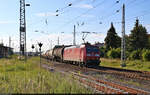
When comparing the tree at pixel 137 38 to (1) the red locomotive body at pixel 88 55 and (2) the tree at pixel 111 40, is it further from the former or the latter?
(1) the red locomotive body at pixel 88 55

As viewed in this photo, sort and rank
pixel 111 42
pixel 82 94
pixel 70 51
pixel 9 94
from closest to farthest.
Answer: pixel 82 94 → pixel 9 94 → pixel 70 51 → pixel 111 42

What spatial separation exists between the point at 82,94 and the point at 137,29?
53576 mm

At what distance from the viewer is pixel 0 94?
28.3 ft

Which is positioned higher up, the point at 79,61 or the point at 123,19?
the point at 123,19

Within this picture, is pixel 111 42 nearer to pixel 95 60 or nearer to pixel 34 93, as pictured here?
pixel 95 60

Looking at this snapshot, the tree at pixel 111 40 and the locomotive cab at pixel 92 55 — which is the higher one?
the tree at pixel 111 40

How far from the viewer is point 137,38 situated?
57.8 meters

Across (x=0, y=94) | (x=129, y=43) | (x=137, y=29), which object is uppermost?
(x=137, y=29)

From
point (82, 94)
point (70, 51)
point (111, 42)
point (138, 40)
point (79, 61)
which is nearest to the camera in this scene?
point (82, 94)

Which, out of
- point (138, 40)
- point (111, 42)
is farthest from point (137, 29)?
point (111, 42)

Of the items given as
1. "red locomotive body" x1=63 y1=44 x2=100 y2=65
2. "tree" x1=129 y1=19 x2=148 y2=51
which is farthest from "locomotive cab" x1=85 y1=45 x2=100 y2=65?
"tree" x1=129 y1=19 x2=148 y2=51

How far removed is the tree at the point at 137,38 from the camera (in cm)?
5766

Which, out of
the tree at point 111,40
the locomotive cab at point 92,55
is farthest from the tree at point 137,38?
the locomotive cab at point 92,55

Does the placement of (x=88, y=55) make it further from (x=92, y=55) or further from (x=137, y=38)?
(x=137, y=38)
